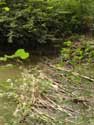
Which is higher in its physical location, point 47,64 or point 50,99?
point 50,99

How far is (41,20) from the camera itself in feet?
32.2

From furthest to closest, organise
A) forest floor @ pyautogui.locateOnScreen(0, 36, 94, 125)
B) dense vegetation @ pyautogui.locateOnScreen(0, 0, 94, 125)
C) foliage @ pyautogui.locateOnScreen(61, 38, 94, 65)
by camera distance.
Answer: foliage @ pyautogui.locateOnScreen(61, 38, 94, 65)
dense vegetation @ pyautogui.locateOnScreen(0, 0, 94, 125)
forest floor @ pyautogui.locateOnScreen(0, 36, 94, 125)

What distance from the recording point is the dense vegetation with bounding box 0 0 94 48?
31.3 feet

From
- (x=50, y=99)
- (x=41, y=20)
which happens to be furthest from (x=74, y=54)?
(x=50, y=99)

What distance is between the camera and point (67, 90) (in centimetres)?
641

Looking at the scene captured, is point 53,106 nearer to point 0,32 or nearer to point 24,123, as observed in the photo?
point 24,123

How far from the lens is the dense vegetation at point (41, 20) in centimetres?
955

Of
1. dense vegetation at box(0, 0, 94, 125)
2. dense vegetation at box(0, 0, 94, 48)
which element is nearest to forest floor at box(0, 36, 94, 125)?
dense vegetation at box(0, 0, 94, 125)

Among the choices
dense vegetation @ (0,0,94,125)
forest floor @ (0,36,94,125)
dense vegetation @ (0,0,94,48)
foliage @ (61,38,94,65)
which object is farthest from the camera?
dense vegetation @ (0,0,94,48)

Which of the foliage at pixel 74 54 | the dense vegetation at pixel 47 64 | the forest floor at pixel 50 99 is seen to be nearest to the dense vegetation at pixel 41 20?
the dense vegetation at pixel 47 64

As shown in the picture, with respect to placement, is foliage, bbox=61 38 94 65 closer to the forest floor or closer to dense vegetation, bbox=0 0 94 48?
the forest floor

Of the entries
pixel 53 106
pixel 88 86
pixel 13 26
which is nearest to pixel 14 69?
pixel 13 26

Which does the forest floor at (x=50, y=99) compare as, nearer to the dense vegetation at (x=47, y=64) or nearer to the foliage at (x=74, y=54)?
the dense vegetation at (x=47, y=64)

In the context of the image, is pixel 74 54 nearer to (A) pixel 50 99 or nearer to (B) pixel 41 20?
(B) pixel 41 20
